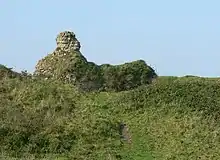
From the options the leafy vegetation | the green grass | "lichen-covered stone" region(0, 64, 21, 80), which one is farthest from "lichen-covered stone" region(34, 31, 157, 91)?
the green grass

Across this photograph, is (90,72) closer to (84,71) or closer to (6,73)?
(84,71)

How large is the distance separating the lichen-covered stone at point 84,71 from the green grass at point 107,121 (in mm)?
1779

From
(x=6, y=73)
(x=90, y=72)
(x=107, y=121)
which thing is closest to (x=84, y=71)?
(x=90, y=72)

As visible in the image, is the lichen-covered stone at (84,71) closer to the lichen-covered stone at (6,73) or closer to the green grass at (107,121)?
the lichen-covered stone at (6,73)

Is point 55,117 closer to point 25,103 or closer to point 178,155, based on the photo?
point 25,103

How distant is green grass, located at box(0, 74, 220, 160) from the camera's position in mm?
22000

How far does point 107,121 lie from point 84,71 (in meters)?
7.72

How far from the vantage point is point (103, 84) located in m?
32.5

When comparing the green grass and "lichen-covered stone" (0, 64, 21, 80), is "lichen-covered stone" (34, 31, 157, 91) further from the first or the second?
the green grass

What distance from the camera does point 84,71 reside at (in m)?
32.2

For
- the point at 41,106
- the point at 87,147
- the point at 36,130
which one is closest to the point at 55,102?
the point at 41,106

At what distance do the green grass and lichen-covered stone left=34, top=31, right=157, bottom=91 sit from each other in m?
1.78

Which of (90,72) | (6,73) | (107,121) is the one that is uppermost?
(90,72)

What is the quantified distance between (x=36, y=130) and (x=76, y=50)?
1104cm
